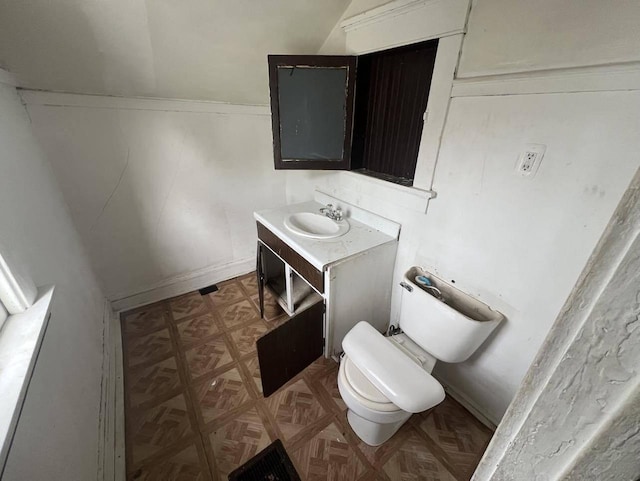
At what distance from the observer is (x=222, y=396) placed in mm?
1381

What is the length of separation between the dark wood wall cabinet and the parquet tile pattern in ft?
4.16

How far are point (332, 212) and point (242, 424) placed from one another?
4.14 feet

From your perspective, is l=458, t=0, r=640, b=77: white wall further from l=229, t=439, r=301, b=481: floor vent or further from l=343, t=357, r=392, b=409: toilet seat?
l=229, t=439, r=301, b=481: floor vent

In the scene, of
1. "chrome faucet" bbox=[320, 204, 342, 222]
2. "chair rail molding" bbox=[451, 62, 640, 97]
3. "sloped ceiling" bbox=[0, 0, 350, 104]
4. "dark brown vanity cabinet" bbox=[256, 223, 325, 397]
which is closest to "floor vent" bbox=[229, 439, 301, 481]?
"dark brown vanity cabinet" bbox=[256, 223, 325, 397]

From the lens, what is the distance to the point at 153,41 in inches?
49.1

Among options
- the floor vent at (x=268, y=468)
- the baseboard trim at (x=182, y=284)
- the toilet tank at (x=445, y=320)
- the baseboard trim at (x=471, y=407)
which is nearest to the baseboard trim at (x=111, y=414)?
the baseboard trim at (x=182, y=284)

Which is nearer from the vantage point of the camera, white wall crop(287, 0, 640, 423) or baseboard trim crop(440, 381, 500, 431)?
white wall crop(287, 0, 640, 423)

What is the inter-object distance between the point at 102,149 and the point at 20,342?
128 centimetres

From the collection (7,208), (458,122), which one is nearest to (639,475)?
(458,122)

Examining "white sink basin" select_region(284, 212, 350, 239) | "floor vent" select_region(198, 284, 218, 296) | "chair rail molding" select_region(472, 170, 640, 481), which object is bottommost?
"floor vent" select_region(198, 284, 218, 296)

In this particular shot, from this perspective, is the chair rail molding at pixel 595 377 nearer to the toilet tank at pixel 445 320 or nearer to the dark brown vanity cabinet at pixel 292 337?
the toilet tank at pixel 445 320

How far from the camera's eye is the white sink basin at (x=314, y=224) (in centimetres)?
155

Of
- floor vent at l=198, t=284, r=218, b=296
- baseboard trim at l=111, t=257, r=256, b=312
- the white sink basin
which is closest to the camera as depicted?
the white sink basin

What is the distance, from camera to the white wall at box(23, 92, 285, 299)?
1.46m
